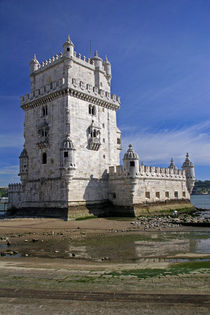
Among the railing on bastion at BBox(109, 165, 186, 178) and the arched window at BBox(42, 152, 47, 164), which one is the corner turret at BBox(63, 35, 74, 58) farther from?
the railing on bastion at BBox(109, 165, 186, 178)

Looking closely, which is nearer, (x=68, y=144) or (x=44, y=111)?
(x=68, y=144)

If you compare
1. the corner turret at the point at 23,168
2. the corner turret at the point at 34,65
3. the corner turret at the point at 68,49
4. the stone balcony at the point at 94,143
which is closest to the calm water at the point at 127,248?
the stone balcony at the point at 94,143

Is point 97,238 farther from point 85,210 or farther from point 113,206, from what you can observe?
point 113,206

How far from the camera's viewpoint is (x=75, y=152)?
3088cm

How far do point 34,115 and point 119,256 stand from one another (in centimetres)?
2623

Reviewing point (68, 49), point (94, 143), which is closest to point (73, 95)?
point (68, 49)

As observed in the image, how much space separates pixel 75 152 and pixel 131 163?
694 centimetres

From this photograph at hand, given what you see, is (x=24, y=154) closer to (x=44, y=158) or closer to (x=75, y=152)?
(x=44, y=158)

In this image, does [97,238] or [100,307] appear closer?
[100,307]

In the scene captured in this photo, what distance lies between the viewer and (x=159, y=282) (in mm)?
7852

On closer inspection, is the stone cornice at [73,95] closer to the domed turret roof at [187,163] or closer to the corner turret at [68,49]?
the corner turret at [68,49]

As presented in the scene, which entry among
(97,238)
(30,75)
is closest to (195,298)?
(97,238)

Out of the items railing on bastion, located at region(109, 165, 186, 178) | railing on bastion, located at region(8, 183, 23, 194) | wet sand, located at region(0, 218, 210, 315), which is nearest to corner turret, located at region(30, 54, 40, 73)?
railing on bastion, located at region(8, 183, 23, 194)

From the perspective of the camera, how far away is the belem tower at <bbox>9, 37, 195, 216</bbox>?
30780 millimetres
